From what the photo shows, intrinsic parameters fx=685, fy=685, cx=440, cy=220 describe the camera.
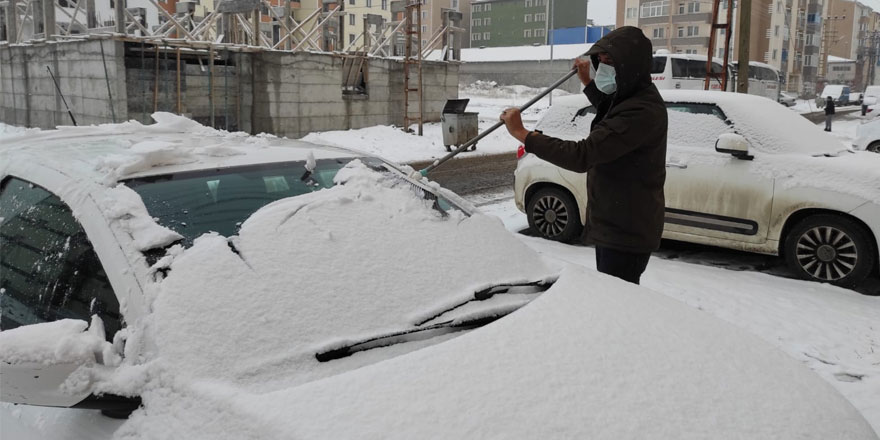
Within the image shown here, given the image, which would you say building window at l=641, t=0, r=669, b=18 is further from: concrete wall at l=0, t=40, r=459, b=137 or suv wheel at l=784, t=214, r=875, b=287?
suv wheel at l=784, t=214, r=875, b=287

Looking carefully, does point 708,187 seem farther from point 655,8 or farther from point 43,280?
point 655,8

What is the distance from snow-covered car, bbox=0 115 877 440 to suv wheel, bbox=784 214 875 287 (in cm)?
406

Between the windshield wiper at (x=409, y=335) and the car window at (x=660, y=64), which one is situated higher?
the car window at (x=660, y=64)

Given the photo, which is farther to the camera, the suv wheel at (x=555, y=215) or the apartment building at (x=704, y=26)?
the apartment building at (x=704, y=26)

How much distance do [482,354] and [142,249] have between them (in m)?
1.13

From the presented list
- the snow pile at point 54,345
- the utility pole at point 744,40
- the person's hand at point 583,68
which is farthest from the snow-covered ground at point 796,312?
the utility pole at point 744,40

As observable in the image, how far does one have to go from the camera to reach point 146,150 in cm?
267

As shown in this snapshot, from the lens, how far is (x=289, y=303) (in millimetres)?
2111

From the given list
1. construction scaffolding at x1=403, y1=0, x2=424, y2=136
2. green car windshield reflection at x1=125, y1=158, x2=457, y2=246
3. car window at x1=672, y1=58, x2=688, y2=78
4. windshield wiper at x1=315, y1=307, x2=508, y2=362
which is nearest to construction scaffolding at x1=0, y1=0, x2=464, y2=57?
construction scaffolding at x1=403, y1=0, x2=424, y2=136

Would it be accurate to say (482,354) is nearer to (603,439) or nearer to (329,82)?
(603,439)

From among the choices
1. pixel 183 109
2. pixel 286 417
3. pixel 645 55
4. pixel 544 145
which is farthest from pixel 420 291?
pixel 183 109

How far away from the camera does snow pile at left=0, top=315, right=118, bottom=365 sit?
72.4 inches

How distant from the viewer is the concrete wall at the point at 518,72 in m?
51.4

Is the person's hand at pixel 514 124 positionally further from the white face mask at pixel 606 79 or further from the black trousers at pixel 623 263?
the black trousers at pixel 623 263
